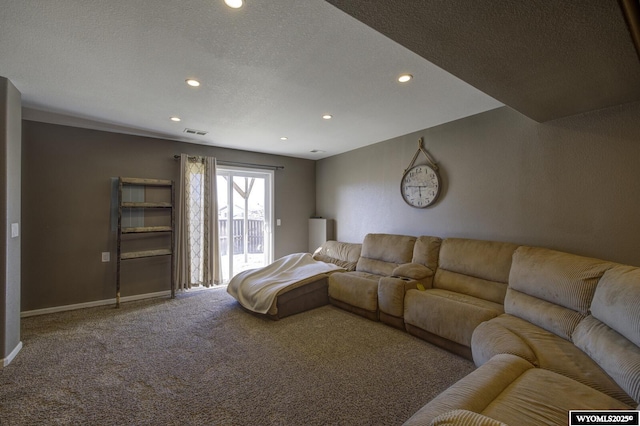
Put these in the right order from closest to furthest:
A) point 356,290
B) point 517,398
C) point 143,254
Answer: point 517,398 → point 356,290 → point 143,254

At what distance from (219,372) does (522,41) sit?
120 inches

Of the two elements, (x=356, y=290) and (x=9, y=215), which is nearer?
(x=9, y=215)

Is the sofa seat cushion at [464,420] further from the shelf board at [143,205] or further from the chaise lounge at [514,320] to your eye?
the shelf board at [143,205]

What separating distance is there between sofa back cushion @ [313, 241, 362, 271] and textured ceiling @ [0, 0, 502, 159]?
1929mm

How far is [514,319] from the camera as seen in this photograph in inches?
85.8

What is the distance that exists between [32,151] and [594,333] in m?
5.81

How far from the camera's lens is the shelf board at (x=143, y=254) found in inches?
145

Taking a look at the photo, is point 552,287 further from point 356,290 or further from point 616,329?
point 356,290

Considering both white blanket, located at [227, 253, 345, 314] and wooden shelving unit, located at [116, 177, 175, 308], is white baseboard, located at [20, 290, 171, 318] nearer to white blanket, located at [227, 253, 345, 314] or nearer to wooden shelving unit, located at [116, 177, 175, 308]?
wooden shelving unit, located at [116, 177, 175, 308]

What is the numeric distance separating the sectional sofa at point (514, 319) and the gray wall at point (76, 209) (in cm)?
317

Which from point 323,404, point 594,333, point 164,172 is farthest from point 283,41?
point 164,172

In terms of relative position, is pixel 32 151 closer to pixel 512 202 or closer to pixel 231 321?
pixel 231 321

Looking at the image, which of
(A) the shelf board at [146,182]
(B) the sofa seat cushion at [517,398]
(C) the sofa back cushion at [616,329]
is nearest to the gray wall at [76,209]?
(A) the shelf board at [146,182]

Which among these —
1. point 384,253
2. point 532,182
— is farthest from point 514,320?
point 384,253
